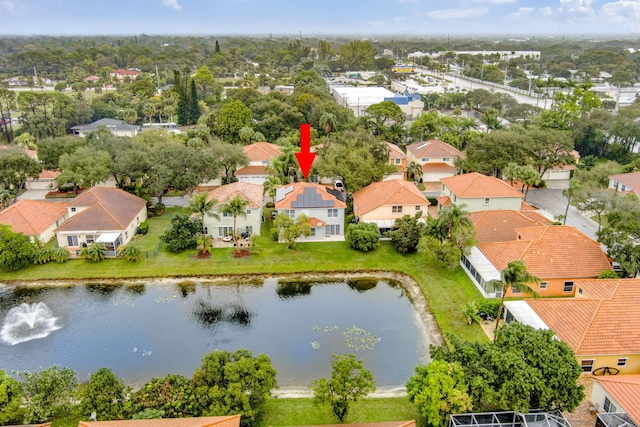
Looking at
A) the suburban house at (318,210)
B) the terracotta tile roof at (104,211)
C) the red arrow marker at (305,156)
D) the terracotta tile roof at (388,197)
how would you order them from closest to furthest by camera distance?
1. the terracotta tile roof at (104,211)
2. the suburban house at (318,210)
3. the terracotta tile roof at (388,197)
4. the red arrow marker at (305,156)

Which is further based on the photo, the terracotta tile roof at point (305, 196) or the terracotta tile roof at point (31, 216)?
the terracotta tile roof at point (305, 196)

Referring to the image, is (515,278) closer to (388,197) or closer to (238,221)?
(388,197)

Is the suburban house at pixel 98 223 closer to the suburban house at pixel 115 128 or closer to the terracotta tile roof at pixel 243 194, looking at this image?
the terracotta tile roof at pixel 243 194

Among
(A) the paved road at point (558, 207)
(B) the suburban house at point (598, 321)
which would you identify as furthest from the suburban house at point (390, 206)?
(B) the suburban house at point (598, 321)

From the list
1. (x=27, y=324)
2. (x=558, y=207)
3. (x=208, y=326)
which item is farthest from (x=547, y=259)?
(x=27, y=324)

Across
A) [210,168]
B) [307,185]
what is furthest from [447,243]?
[210,168]

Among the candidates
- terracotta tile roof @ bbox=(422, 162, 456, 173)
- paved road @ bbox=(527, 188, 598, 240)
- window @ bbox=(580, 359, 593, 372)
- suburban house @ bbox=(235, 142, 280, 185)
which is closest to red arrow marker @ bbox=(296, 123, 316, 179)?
suburban house @ bbox=(235, 142, 280, 185)
